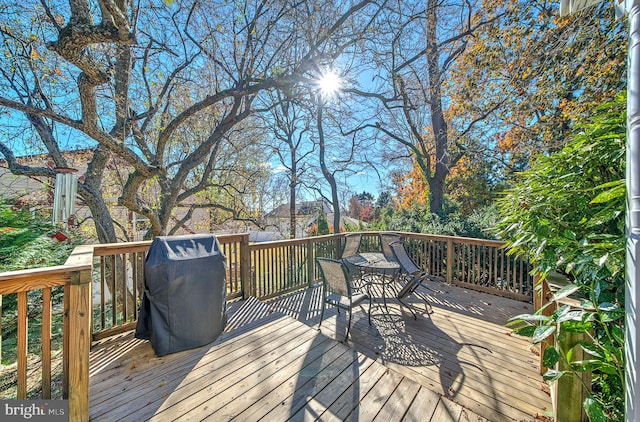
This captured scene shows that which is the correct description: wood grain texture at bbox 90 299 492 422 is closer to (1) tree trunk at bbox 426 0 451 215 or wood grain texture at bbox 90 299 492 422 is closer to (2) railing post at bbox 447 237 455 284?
(2) railing post at bbox 447 237 455 284

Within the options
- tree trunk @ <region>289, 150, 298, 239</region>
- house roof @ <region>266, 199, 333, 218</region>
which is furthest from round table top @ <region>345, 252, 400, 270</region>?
house roof @ <region>266, 199, 333, 218</region>

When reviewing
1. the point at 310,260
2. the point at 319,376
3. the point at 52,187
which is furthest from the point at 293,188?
the point at 319,376

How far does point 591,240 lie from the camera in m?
1.54

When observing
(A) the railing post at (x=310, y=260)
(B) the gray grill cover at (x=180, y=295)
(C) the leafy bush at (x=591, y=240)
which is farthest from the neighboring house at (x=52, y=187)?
(C) the leafy bush at (x=591, y=240)

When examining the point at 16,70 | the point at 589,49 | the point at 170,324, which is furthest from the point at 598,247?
the point at 16,70

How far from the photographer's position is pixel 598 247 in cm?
131

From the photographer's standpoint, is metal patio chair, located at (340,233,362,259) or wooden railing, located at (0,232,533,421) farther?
metal patio chair, located at (340,233,362,259)

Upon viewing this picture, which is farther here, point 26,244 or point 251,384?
point 26,244

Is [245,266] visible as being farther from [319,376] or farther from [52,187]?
[52,187]

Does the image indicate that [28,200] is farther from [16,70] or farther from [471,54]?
[471,54]

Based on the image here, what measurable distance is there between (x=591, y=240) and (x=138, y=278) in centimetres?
434

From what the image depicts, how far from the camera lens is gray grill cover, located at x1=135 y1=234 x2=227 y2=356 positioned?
2.30m

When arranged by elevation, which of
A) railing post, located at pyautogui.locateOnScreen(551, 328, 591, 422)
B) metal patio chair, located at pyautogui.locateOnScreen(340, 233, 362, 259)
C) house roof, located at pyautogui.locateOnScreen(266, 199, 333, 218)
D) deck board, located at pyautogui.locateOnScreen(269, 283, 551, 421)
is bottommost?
deck board, located at pyautogui.locateOnScreen(269, 283, 551, 421)

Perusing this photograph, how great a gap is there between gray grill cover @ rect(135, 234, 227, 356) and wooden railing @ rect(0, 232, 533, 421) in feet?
1.36
